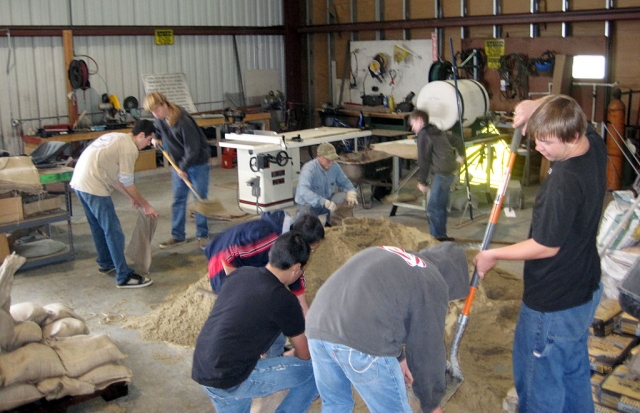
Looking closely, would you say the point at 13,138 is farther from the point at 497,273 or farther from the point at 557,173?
the point at 557,173

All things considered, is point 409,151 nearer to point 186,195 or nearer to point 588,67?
point 186,195

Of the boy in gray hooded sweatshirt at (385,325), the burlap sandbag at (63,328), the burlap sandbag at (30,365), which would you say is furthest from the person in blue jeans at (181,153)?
the boy in gray hooded sweatshirt at (385,325)

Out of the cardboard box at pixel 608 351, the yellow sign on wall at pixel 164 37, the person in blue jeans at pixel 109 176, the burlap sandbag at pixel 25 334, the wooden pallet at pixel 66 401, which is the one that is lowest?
the wooden pallet at pixel 66 401

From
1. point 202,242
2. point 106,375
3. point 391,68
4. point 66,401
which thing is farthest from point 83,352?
point 391,68

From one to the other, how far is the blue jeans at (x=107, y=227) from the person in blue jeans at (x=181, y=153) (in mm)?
1199

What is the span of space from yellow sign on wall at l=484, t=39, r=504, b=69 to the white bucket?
241 cm

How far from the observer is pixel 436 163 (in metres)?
7.03

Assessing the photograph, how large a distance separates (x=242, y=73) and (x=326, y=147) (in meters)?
7.82

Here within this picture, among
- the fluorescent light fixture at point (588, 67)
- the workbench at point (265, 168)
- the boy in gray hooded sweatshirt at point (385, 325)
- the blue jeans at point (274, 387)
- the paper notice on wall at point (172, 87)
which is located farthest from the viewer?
the paper notice on wall at point (172, 87)

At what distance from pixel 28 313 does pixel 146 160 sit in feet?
24.1

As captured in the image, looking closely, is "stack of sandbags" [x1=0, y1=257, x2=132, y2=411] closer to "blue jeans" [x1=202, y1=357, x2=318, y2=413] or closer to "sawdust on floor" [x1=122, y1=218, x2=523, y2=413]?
"sawdust on floor" [x1=122, y1=218, x2=523, y2=413]

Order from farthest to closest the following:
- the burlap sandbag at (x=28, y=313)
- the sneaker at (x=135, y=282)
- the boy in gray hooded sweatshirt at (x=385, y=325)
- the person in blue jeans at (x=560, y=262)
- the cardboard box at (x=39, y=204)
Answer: the cardboard box at (x=39, y=204) < the sneaker at (x=135, y=282) < the burlap sandbag at (x=28, y=313) < the person in blue jeans at (x=560, y=262) < the boy in gray hooded sweatshirt at (x=385, y=325)

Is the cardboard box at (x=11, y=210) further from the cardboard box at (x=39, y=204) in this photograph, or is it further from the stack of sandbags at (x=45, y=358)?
the stack of sandbags at (x=45, y=358)

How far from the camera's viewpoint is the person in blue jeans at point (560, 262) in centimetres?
286
